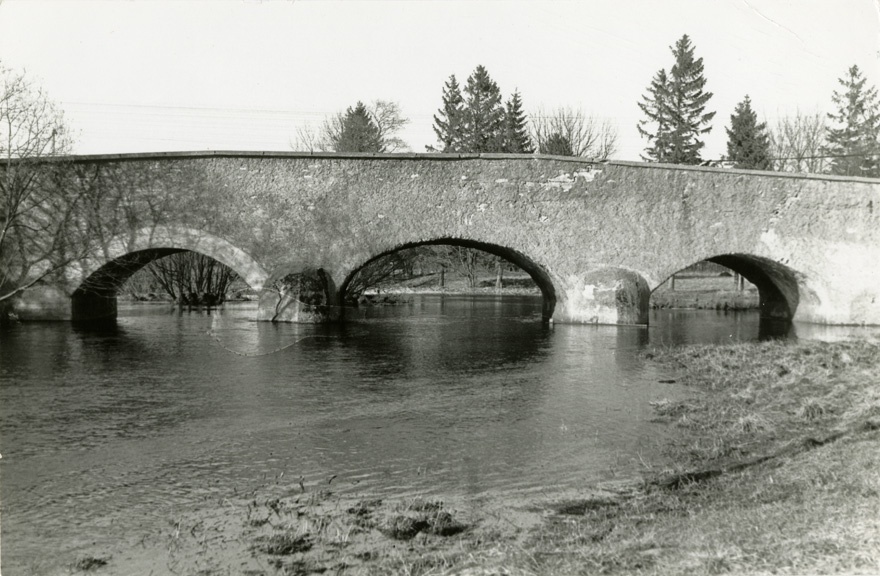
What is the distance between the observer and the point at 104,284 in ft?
68.3

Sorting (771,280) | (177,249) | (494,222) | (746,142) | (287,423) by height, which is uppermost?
(746,142)

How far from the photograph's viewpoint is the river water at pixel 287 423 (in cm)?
553

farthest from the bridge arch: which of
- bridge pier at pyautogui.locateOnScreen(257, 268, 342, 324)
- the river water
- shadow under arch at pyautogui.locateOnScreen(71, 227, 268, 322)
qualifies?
shadow under arch at pyautogui.locateOnScreen(71, 227, 268, 322)

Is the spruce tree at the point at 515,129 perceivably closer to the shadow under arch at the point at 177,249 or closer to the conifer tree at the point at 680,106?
the conifer tree at the point at 680,106

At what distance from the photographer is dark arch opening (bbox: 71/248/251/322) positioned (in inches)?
757

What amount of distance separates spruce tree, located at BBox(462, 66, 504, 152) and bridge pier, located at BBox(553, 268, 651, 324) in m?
25.8

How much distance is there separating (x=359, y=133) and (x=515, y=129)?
9496 millimetres

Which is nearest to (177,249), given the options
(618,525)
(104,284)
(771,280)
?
(104,284)

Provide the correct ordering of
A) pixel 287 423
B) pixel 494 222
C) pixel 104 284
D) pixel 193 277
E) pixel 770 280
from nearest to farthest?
pixel 287 423 → pixel 494 222 → pixel 104 284 → pixel 770 280 → pixel 193 277

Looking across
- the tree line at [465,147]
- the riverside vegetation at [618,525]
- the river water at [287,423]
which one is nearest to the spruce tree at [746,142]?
the tree line at [465,147]

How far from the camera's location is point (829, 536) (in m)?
3.62

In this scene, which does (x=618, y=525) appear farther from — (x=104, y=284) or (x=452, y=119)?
(x=452, y=119)

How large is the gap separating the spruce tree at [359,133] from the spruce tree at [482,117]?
5.42 m

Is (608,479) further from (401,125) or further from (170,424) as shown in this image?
(401,125)
